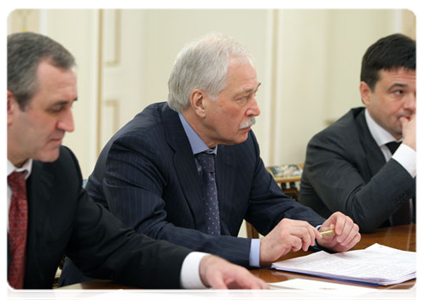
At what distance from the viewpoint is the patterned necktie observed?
5.89ft

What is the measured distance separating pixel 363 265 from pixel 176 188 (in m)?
0.70

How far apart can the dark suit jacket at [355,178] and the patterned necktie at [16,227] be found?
1.57m

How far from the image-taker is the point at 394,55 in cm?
339

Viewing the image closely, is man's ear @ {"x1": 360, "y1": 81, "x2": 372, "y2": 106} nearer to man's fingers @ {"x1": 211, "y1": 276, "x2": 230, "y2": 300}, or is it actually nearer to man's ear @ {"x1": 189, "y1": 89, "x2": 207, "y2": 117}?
man's ear @ {"x1": 189, "y1": 89, "x2": 207, "y2": 117}

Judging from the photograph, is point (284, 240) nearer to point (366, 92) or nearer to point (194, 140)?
point (194, 140)

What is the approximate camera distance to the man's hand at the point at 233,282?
167cm

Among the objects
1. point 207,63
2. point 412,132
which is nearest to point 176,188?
point 207,63

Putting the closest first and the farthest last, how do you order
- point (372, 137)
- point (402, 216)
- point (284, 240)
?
1. point (284, 240)
2. point (402, 216)
3. point (372, 137)

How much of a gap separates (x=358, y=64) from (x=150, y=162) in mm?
3290

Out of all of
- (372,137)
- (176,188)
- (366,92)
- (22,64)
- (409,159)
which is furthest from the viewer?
(366,92)

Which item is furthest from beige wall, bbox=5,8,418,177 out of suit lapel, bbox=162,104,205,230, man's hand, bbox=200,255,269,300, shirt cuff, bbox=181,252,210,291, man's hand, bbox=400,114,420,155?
man's hand, bbox=200,255,269,300

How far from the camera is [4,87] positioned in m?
1.67

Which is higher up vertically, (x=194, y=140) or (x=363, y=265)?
(x=194, y=140)

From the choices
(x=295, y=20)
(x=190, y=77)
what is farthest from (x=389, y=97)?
(x=295, y=20)
